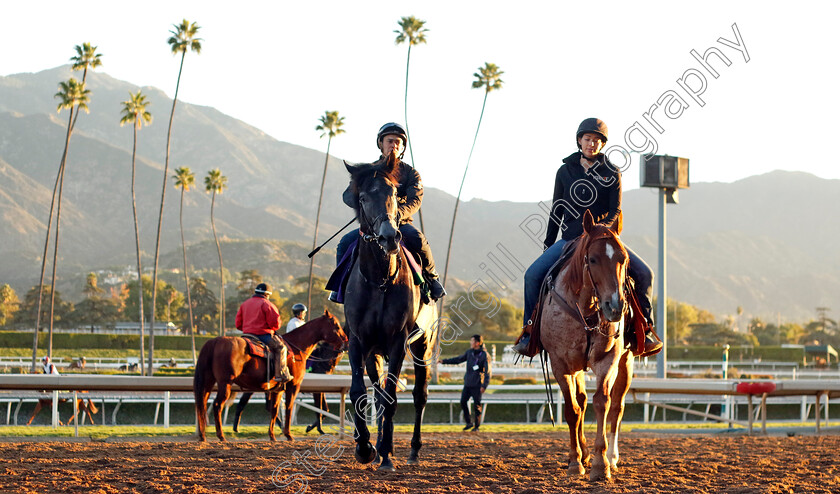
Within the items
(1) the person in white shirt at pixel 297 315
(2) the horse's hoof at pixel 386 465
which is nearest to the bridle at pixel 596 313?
(2) the horse's hoof at pixel 386 465

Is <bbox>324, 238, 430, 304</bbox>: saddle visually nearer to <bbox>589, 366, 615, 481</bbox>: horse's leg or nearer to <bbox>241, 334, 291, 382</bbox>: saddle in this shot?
<bbox>589, 366, 615, 481</bbox>: horse's leg

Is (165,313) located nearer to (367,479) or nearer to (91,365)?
(91,365)

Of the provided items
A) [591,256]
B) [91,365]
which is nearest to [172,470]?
[591,256]

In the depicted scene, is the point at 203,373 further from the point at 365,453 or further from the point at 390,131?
the point at 390,131

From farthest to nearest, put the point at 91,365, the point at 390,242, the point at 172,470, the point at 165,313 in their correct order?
the point at 165,313
the point at 91,365
the point at 172,470
the point at 390,242

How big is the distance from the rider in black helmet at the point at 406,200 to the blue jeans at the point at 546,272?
969 millimetres

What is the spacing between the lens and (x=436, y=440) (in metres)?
14.1

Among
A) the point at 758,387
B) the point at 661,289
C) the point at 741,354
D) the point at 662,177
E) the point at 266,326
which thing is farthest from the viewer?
the point at 741,354

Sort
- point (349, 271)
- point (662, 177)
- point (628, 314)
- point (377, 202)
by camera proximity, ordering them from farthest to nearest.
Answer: point (662, 177) → point (628, 314) → point (349, 271) → point (377, 202)

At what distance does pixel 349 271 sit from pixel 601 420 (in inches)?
113

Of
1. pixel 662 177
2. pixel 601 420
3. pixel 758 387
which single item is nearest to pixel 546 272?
pixel 601 420

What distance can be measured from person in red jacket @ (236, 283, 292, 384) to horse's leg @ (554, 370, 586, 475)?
6.64 m

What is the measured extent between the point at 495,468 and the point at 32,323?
11638 cm

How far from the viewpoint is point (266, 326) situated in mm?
14586
